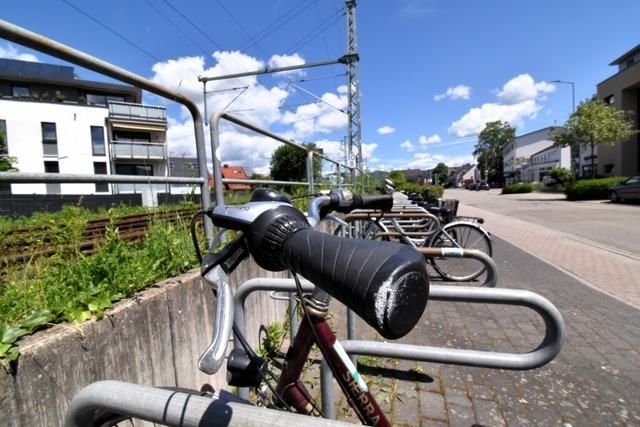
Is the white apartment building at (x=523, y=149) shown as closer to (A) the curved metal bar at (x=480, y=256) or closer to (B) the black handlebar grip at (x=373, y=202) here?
(A) the curved metal bar at (x=480, y=256)

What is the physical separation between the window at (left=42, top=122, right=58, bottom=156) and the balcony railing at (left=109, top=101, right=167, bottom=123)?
4.66 metres

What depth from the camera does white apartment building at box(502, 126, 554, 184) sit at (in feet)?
252

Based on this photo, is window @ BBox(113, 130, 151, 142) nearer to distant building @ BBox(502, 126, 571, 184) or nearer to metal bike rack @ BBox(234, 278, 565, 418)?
metal bike rack @ BBox(234, 278, 565, 418)

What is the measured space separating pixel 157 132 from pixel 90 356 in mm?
38567

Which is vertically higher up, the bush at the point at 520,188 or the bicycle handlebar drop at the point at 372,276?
the bicycle handlebar drop at the point at 372,276

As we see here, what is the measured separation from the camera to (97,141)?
3180 cm

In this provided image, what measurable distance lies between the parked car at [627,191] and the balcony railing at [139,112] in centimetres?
3533

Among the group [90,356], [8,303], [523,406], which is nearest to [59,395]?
[90,356]

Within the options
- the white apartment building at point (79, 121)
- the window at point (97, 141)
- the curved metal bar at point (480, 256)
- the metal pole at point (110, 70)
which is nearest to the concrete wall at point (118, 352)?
the metal pole at point (110, 70)

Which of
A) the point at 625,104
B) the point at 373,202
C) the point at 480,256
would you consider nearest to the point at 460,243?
the point at 480,256

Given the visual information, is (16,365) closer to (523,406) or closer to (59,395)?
(59,395)

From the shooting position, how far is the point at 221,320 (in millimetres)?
873

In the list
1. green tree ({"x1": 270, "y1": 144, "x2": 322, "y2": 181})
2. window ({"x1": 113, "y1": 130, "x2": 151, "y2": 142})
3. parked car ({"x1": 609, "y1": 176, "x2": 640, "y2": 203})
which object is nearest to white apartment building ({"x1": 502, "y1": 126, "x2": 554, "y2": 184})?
parked car ({"x1": 609, "y1": 176, "x2": 640, "y2": 203})

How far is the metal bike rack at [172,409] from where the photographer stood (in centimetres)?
63
